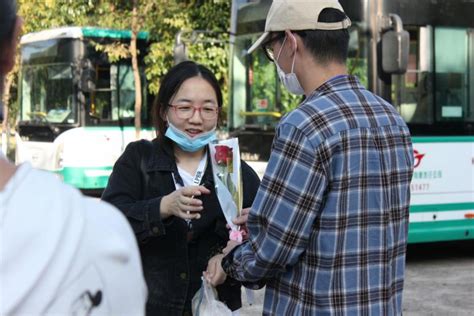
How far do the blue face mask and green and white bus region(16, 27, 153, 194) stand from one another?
9.89m

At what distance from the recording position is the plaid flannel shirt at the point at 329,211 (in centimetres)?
224

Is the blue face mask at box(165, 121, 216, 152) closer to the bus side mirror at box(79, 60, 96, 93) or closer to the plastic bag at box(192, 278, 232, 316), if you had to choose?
the plastic bag at box(192, 278, 232, 316)

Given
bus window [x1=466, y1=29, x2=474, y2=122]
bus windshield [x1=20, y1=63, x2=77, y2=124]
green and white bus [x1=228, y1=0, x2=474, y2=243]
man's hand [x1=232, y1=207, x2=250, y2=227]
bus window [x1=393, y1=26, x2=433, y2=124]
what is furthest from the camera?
bus windshield [x1=20, y1=63, x2=77, y2=124]

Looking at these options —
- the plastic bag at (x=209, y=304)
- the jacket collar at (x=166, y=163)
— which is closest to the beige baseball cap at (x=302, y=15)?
the jacket collar at (x=166, y=163)

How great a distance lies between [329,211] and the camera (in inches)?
→ 89.2

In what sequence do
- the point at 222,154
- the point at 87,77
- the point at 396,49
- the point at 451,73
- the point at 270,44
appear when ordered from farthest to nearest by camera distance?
the point at 87,77
the point at 451,73
the point at 396,49
the point at 222,154
the point at 270,44

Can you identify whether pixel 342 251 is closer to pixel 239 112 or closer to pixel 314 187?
pixel 314 187

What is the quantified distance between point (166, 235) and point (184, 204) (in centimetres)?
27

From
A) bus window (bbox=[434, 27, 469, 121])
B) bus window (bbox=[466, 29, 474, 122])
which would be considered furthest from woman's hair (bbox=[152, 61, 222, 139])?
bus window (bbox=[466, 29, 474, 122])

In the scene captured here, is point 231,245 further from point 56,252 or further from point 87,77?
point 87,77

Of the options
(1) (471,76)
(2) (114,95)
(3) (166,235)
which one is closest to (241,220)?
(3) (166,235)

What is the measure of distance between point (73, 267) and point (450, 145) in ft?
26.9

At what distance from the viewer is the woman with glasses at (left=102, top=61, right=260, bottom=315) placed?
8.91 feet

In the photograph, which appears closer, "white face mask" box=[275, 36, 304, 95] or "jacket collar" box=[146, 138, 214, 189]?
"white face mask" box=[275, 36, 304, 95]
